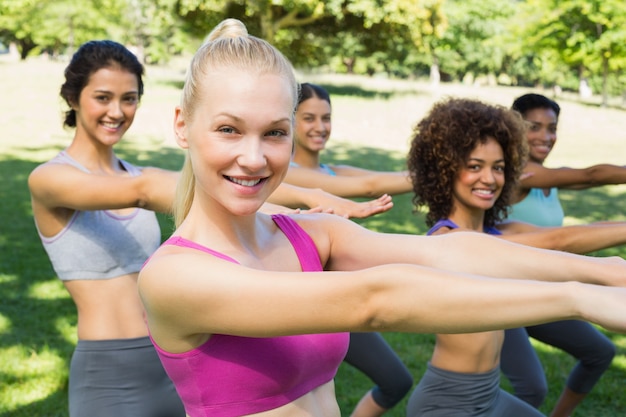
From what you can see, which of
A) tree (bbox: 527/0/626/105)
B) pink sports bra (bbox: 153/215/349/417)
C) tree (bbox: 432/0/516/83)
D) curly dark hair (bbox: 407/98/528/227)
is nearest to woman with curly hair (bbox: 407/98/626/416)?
curly dark hair (bbox: 407/98/528/227)

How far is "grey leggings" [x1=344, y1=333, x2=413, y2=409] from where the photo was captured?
4.24 meters

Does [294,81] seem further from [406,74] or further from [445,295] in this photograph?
[406,74]

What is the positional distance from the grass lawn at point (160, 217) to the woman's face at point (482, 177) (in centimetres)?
122

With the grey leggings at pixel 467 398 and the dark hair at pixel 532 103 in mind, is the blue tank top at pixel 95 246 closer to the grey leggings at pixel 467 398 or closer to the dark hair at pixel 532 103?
the grey leggings at pixel 467 398

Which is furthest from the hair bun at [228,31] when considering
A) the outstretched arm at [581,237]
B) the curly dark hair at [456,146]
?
the curly dark hair at [456,146]

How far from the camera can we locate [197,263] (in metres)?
1.69

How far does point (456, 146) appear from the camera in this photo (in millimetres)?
3693

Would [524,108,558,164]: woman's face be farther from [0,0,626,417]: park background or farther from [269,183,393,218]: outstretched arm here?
[269,183,393,218]: outstretched arm

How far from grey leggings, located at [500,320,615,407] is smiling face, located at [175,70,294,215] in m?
2.59

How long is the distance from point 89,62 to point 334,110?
24.3m

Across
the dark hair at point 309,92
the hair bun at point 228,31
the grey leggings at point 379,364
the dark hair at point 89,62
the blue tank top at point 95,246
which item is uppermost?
the hair bun at point 228,31

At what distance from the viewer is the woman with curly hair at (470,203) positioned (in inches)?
129

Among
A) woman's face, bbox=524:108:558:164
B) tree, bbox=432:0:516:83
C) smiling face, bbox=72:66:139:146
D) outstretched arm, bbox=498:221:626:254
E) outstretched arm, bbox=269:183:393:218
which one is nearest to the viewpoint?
outstretched arm, bbox=269:183:393:218

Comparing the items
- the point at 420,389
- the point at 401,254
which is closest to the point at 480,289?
the point at 401,254
